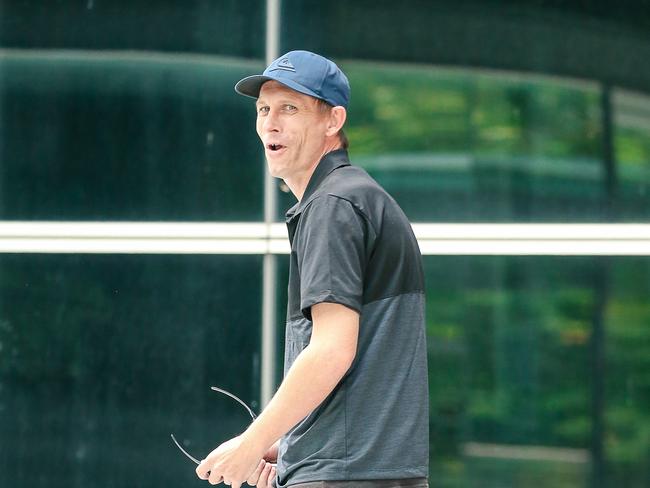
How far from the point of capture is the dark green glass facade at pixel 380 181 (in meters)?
5.30

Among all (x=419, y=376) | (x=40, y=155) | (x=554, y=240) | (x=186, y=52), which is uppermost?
(x=186, y=52)

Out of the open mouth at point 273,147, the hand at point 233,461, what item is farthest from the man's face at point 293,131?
the hand at point 233,461

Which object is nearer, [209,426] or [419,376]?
[419,376]

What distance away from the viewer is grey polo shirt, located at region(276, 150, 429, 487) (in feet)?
7.93

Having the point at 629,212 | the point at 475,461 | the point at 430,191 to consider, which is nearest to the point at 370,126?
the point at 430,191

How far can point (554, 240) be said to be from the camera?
5.30 metres

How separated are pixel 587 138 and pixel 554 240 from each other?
1.54 ft

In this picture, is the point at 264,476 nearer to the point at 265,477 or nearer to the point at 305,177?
the point at 265,477

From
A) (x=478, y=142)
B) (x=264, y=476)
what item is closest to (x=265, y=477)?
(x=264, y=476)

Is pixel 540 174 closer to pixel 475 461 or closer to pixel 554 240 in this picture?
pixel 554 240

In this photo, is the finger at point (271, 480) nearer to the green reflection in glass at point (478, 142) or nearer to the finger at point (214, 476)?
the finger at point (214, 476)

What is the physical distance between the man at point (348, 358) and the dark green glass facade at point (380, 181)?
2803mm

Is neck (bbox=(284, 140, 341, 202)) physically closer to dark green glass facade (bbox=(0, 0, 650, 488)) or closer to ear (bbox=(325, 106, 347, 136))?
ear (bbox=(325, 106, 347, 136))

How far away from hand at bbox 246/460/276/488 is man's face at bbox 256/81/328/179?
0.67 metres
